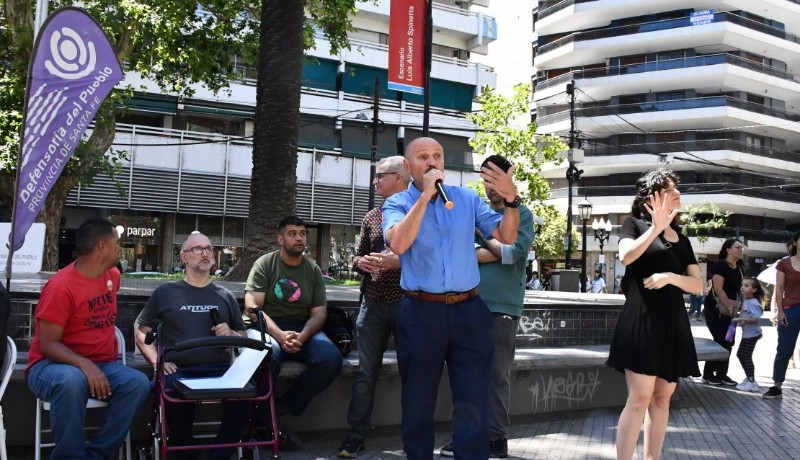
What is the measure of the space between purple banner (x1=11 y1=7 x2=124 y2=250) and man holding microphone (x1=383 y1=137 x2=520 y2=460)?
296 centimetres

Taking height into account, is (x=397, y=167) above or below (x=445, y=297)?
above

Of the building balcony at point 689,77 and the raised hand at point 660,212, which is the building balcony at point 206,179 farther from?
the raised hand at point 660,212

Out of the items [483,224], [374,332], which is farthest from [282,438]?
[483,224]

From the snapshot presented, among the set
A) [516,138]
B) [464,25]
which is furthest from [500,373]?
[464,25]

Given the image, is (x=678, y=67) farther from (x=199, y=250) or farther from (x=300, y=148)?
(x=199, y=250)

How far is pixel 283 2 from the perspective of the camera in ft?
32.4

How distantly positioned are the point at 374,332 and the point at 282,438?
3.48 ft

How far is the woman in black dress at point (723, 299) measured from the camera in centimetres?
990

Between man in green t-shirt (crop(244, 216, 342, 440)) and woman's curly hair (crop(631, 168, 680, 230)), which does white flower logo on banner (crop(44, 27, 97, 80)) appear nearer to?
man in green t-shirt (crop(244, 216, 342, 440))

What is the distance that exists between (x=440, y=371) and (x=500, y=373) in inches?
71.8

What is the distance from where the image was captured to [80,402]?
15.0ft

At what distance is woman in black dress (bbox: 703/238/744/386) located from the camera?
9898mm

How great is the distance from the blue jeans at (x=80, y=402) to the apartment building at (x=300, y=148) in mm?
27030

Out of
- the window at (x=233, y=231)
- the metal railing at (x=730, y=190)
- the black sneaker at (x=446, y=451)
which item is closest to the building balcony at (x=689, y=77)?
the metal railing at (x=730, y=190)
